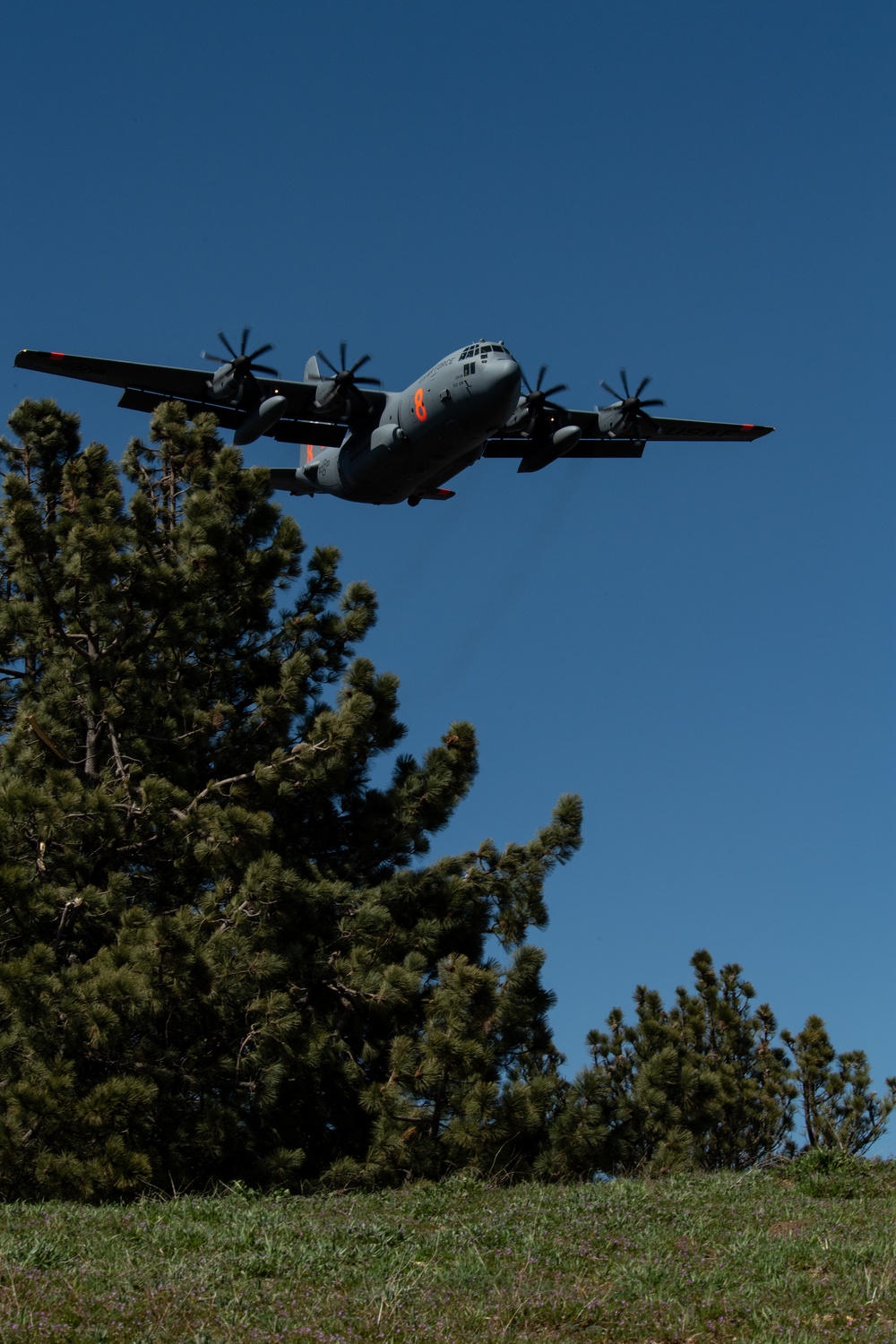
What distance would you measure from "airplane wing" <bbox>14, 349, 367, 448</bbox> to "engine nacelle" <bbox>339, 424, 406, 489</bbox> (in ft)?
3.78

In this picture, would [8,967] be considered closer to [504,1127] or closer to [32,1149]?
[32,1149]

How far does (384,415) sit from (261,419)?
2.96 meters

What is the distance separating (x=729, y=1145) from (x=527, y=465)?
16.8 metres

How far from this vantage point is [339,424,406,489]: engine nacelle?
25.8m

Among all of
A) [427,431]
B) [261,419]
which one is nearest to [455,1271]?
[427,431]

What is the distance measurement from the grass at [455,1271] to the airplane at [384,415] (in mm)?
17789

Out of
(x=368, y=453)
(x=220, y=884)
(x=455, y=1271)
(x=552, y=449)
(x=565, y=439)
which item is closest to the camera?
(x=455, y=1271)

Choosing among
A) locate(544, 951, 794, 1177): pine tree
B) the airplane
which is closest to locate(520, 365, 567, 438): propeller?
the airplane

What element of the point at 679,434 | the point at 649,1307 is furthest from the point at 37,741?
the point at 679,434

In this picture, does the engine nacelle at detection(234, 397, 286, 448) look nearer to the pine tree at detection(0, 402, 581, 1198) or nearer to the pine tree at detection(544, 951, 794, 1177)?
the pine tree at detection(0, 402, 581, 1198)

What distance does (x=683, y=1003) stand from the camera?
21531mm

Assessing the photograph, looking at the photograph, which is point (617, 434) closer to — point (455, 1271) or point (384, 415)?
point (384, 415)

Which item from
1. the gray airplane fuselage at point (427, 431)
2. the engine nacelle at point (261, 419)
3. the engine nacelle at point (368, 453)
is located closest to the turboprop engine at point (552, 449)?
the gray airplane fuselage at point (427, 431)

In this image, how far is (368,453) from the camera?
86.8 feet
